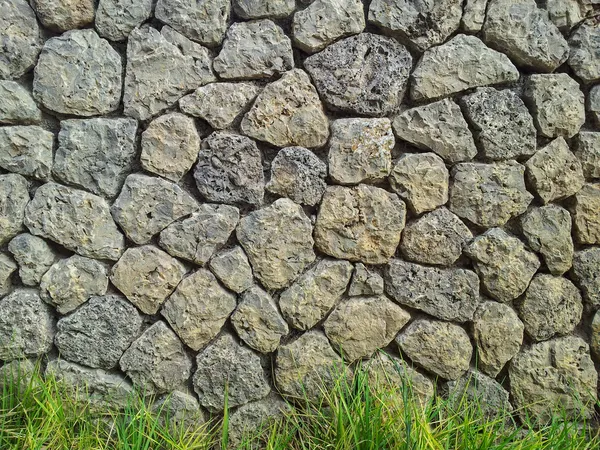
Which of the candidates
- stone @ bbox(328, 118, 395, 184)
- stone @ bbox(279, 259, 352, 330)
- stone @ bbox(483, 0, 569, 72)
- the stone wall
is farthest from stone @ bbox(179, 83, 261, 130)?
stone @ bbox(483, 0, 569, 72)

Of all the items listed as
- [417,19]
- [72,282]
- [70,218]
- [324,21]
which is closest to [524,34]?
[417,19]

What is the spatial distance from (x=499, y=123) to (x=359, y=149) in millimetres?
574

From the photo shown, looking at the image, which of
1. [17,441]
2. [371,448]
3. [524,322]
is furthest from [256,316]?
[524,322]

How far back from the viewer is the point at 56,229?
1.91 metres

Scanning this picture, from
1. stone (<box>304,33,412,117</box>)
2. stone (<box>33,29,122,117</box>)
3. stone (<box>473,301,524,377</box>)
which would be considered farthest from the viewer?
stone (<box>473,301,524,377</box>)

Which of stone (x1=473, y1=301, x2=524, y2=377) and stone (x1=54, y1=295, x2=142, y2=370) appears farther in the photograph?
stone (x1=473, y1=301, x2=524, y2=377)

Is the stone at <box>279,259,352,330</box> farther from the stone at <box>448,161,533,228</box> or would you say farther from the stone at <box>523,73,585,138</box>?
the stone at <box>523,73,585,138</box>

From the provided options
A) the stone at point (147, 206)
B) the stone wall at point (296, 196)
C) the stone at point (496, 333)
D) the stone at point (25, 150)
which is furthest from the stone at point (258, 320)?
the stone at point (25, 150)

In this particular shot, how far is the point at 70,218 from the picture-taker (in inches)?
74.9

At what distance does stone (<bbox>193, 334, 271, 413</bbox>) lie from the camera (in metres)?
2.01

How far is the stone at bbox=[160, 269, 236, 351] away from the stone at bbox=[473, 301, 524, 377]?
1.03 m

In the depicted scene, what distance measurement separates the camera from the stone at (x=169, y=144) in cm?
191

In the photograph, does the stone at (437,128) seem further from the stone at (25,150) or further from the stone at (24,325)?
the stone at (24,325)

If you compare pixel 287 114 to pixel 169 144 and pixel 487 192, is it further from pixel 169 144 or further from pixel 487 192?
pixel 487 192
